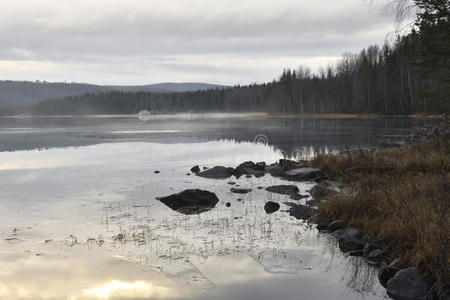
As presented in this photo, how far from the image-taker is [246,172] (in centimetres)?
2352

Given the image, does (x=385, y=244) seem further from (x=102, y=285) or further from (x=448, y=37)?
(x=448, y=37)

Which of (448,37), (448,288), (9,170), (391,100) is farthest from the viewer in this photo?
(391,100)

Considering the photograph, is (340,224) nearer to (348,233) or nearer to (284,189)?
(348,233)

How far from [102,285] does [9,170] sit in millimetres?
19575

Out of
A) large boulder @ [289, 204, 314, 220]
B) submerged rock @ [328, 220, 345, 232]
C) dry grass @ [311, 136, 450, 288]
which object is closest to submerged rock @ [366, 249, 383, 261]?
dry grass @ [311, 136, 450, 288]

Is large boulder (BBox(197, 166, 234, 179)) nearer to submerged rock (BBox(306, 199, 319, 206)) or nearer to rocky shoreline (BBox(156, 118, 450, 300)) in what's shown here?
rocky shoreline (BBox(156, 118, 450, 300))

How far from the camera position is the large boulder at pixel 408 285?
797 cm

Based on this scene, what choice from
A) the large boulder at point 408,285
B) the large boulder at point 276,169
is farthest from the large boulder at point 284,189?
the large boulder at point 408,285

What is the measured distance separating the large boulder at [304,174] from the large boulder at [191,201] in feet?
20.2

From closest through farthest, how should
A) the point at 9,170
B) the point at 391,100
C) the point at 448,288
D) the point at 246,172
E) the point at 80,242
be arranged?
the point at 448,288, the point at 80,242, the point at 246,172, the point at 9,170, the point at 391,100

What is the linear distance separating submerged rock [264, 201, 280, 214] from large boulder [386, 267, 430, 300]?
6460 mm

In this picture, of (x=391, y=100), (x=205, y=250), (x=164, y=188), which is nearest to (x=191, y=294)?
(x=205, y=250)

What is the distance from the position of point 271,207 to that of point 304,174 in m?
6.80

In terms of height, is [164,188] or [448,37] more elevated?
[448,37]
